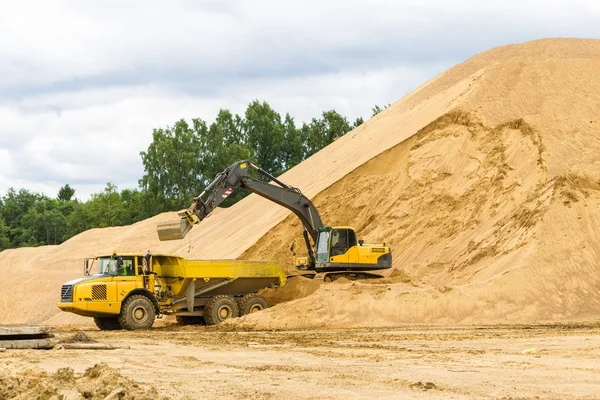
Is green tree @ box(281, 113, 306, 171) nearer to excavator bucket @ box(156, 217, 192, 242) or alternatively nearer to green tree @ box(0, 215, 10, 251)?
green tree @ box(0, 215, 10, 251)

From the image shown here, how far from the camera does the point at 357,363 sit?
48.6ft

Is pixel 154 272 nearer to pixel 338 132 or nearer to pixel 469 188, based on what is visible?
pixel 469 188

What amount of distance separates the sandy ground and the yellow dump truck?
280 cm

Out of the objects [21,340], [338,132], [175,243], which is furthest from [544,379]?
[338,132]

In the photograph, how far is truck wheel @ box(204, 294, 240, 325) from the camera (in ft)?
84.1

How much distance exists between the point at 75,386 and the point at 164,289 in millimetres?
14273

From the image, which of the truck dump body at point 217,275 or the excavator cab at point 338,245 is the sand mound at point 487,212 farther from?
the truck dump body at point 217,275

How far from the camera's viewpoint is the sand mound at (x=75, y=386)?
35.2ft

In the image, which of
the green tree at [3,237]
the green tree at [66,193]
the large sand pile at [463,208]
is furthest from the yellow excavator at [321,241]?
the green tree at [66,193]

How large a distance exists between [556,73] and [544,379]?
92.5 feet

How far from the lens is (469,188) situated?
32.9m

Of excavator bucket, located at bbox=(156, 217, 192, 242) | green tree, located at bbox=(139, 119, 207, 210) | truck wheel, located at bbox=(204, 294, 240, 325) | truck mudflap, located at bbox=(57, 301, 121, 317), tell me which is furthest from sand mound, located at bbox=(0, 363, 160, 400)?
green tree, located at bbox=(139, 119, 207, 210)

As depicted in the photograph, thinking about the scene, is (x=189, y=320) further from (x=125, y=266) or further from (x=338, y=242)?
(x=338, y=242)

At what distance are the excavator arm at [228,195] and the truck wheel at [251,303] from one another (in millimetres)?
2730
